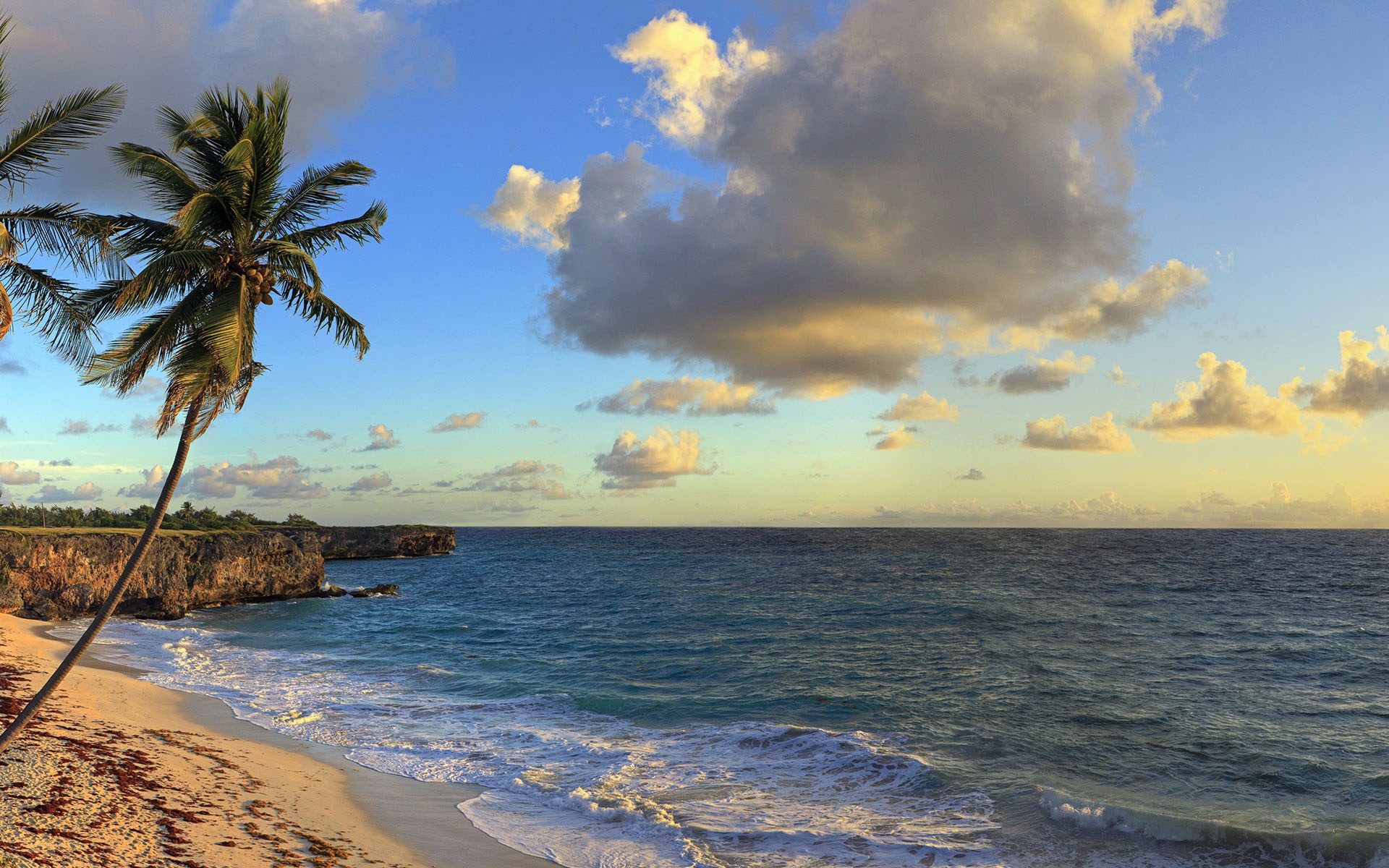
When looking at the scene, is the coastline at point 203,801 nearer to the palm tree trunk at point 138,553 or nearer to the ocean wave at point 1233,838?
the palm tree trunk at point 138,553

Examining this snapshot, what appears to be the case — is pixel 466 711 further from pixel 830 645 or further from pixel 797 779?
pixel 830 645

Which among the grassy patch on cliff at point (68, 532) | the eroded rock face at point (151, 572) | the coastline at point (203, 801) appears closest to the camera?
the coastline at point (203, 801)

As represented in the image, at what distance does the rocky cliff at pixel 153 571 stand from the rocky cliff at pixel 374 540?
139 feet

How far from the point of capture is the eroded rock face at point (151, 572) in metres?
38.5

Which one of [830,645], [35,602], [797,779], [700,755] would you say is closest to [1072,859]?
[797,779]

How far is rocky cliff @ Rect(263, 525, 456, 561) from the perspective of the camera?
99188 millimetres

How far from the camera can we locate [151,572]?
4366 cm

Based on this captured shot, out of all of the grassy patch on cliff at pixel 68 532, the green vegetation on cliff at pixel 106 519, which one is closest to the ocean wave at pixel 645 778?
the grassy patch on cliff at pixel 68 532

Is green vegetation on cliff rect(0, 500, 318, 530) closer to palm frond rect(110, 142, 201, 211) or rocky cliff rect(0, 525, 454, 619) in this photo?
rocky cliff rect(0, 525, 454, 619)

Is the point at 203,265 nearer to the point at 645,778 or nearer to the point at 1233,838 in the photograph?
the point at 645,778

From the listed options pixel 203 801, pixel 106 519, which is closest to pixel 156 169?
pixel 203 801

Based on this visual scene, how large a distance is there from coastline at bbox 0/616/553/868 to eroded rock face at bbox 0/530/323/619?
83.9 ft

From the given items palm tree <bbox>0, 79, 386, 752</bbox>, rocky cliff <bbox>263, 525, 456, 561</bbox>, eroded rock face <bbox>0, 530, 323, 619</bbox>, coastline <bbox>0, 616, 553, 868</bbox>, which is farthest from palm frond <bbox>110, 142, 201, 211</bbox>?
rocky cliff <bbox>263, 525, 456, 561</bbox>

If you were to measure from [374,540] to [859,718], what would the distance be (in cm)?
10283
